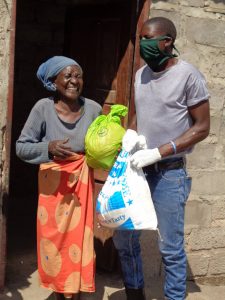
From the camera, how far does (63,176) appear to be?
3154 mm

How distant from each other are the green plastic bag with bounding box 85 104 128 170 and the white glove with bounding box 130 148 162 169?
0.16 meters

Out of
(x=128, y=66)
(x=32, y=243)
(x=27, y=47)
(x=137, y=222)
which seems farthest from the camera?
(x=27, y=47)

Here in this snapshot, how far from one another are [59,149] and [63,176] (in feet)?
0.81

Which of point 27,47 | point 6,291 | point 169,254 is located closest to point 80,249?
point 169,254

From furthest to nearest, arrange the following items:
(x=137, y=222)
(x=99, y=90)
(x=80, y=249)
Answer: (x=99, y=90) → (x=80, y=249) → (x=137, y=222)

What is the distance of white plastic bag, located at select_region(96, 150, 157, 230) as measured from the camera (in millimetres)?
3012

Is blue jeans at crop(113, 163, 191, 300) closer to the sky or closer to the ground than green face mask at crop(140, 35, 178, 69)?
closer to the ground

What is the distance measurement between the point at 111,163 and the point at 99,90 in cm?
145

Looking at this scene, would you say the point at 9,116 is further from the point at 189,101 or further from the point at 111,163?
the point at 189,101

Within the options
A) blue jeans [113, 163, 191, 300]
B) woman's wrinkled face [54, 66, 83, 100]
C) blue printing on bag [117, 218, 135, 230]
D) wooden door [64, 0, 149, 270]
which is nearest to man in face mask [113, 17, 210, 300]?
blue jeans [113, 163, 191, 300]

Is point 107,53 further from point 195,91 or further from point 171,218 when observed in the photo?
point 171,218

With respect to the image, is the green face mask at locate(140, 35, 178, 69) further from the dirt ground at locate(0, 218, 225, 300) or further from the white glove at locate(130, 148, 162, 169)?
the dirt ground at locate(0, 218, 225, 300)

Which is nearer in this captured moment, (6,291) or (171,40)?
(171,40)

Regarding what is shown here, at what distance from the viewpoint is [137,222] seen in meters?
3.02
